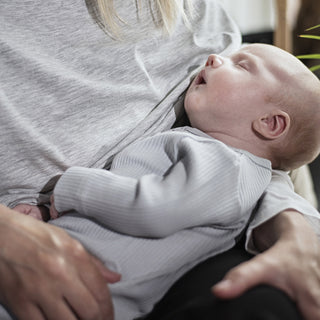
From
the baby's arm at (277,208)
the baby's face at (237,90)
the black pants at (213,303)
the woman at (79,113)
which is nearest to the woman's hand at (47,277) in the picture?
the woman at (79,113)

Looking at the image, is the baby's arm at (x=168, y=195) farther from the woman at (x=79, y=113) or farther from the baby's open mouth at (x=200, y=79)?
the baby's open mouth at (x=200, y=79)

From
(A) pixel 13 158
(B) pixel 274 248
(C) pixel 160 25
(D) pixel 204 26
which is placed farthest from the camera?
(D) pixel 204 26

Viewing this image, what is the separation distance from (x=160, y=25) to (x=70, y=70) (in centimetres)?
30

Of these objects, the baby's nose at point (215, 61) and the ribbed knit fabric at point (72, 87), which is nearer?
→ the ribbed knit fabric at point (72, 87)

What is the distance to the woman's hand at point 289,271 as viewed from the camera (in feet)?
2.16

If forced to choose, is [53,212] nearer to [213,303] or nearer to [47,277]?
[47,277]

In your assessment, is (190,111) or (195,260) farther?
(190,111)

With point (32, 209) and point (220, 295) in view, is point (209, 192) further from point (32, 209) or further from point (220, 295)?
point (32, 209)

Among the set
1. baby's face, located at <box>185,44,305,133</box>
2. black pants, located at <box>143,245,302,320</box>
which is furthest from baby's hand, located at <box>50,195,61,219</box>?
baby's face, located at <box>185,44,305,133</box>

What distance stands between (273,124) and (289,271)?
38cm

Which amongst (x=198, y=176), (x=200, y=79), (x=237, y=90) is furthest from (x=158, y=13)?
(x=198, y=176)

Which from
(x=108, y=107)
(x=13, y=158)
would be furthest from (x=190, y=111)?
(x=13, y=158)

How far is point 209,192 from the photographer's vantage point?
79 centimetres

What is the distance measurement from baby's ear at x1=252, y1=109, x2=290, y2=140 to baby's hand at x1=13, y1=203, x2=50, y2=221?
527mm
